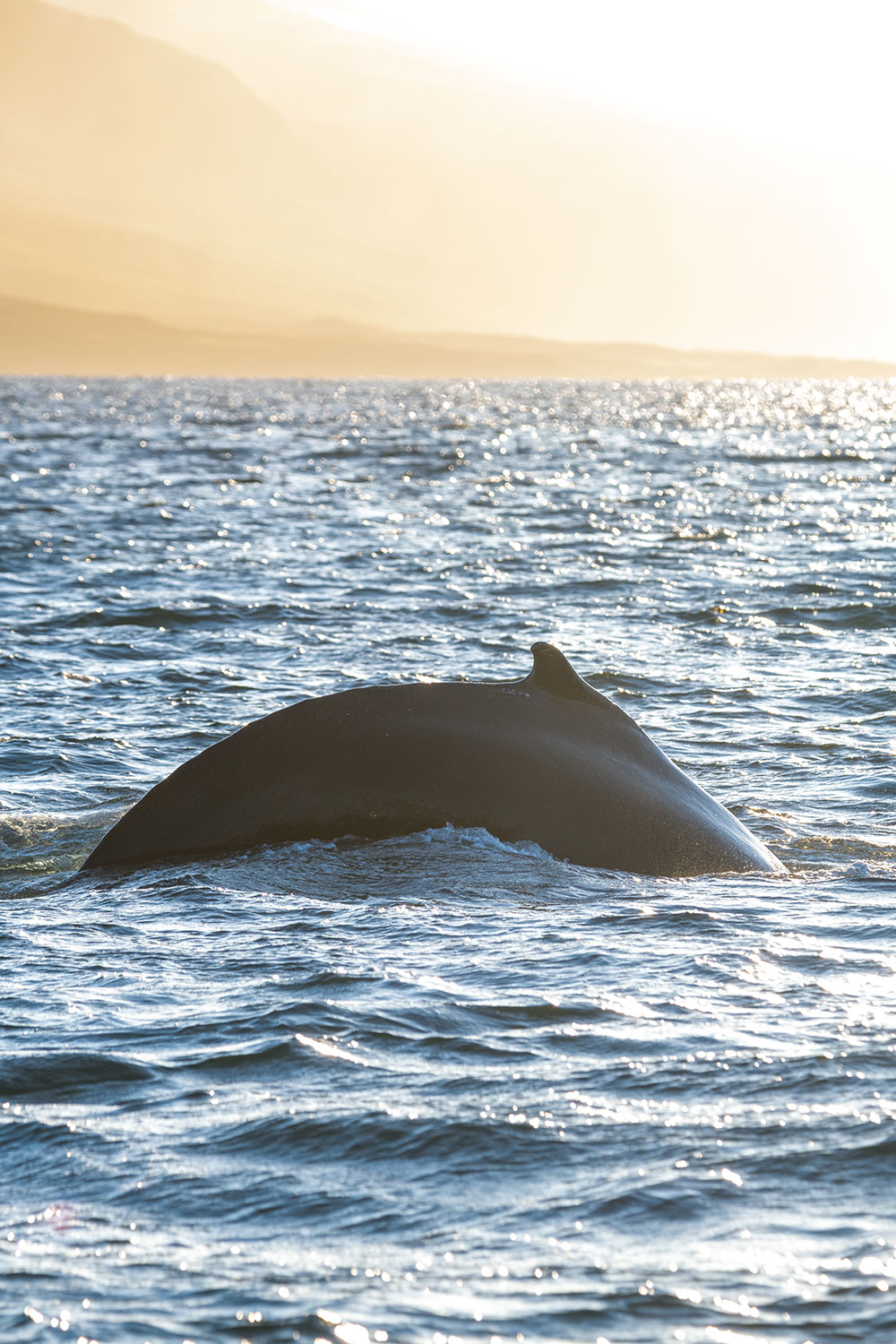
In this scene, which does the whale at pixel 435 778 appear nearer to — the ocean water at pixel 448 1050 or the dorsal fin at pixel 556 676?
the dorsal fin at pixel 556 676

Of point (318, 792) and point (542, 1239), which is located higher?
point (318, 792)

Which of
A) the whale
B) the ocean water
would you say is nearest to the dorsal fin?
the whale

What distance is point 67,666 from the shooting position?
17297mm

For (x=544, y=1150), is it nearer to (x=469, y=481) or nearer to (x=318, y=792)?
(x=318, y=792)

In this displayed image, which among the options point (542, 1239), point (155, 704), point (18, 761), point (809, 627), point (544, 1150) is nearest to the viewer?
point (542, 1239)

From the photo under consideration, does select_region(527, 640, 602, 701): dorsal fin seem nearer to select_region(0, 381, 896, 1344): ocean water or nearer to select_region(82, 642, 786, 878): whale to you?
select_region(82, 642, 786, 878): whale

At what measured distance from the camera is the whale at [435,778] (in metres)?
7.89

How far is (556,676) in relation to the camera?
8156 millimetres

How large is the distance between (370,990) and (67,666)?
10.9 meters

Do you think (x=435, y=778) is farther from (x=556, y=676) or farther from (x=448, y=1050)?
(x=448, y=1050)

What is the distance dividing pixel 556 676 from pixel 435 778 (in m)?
0.73

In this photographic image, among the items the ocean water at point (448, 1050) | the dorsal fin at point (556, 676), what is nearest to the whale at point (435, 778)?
the dorsal fin at point (556, 676)

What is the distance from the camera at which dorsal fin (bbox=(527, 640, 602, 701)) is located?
318 inches

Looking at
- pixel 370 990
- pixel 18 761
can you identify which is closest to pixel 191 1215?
pixel 370 990
